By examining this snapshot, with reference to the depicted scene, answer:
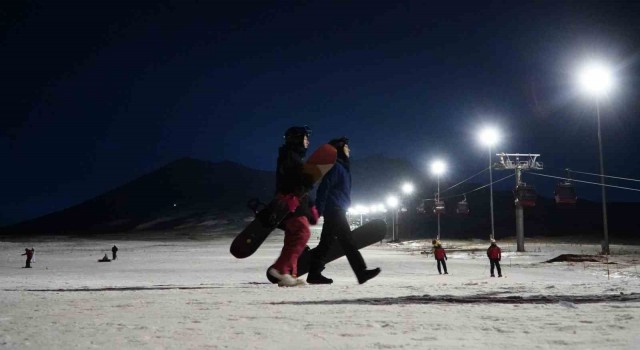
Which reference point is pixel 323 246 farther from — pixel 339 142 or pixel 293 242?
pixel 339 142

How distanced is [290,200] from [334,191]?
57 centimetres

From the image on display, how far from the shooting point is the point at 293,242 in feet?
23.5

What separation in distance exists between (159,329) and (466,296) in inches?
212

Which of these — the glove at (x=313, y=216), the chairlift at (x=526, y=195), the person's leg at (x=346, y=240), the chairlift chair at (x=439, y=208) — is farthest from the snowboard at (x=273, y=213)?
the chairlift chair at (x=439, y=208)

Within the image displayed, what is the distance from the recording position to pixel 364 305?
25.9ft

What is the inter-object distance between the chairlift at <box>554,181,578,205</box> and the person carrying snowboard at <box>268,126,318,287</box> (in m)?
26.3

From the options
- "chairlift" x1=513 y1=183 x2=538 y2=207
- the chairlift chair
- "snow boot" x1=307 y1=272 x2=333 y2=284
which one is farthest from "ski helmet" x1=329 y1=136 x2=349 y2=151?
the chairlift chair

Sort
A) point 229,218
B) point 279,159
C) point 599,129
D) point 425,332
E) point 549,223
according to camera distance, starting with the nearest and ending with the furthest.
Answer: point 425,332 → point 279,159 → point 599,129 → point 549,223 → point 229,218

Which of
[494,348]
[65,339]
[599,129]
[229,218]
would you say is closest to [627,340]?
[494,348]

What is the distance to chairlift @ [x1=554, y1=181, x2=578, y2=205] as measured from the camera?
97.9 feet

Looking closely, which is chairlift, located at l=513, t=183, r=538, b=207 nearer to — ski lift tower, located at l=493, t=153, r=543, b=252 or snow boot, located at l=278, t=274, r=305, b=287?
ski lift tower, located at l=493, t=153, r=543, b=252

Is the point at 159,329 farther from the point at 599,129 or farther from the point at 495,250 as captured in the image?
the point at 599,129

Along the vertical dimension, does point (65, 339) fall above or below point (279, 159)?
below

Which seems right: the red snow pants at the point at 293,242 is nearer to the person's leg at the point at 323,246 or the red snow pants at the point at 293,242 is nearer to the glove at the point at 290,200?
the person's leg at the point at 323,246
